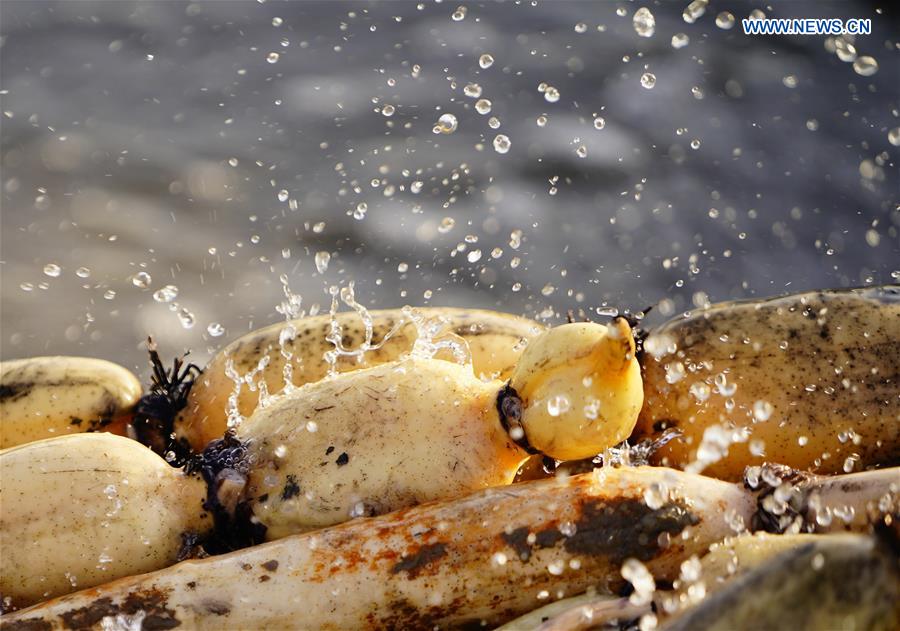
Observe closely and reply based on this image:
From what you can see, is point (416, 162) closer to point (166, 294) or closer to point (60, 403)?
point (166, 294)

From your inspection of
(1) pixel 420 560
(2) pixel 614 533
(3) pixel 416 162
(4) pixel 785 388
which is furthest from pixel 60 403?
(3) pixel 416 162

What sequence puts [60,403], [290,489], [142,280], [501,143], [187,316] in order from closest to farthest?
1. [290,489]
2. [60,403]
3. [187,316]
4. [142,280]
5. [501,143]

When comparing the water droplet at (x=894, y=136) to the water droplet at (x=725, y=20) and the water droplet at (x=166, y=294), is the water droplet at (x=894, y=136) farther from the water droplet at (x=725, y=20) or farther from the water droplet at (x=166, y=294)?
the water droplet at (x=166, y=294)

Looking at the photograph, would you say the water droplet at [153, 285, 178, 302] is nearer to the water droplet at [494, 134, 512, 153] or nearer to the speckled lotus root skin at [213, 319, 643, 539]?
the water droplet at [494, 134, 512, 153]

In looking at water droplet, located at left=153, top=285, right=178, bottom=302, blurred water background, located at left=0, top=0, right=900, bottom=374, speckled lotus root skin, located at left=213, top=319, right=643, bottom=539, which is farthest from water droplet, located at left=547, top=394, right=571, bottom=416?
water droplet, located at left=153, top=285, right=178, bottom=302

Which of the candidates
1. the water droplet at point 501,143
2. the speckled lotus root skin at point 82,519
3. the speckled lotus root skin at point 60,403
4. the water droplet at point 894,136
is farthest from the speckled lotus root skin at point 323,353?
the water droplet at point 894,136

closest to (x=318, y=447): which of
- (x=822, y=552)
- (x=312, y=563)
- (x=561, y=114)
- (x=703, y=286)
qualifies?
(x=312, y=563)
